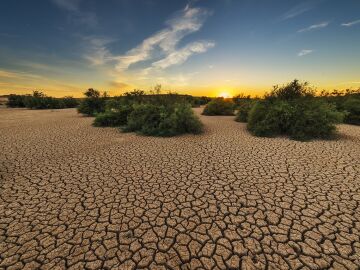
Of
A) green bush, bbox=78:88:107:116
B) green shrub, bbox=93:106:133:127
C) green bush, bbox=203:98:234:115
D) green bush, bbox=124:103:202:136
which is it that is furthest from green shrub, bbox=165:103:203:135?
green bush, bbox=78:88:107:116

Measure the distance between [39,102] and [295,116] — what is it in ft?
108

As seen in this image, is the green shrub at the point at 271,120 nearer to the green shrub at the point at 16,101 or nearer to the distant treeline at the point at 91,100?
the distant treeline at the point at 91,100

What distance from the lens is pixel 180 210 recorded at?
3.21 metres

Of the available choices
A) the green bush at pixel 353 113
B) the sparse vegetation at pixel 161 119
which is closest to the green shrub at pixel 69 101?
the sparse vegetation at pixel 161 119

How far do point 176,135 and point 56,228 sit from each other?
6.73 meters

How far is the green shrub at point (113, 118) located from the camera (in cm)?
1159

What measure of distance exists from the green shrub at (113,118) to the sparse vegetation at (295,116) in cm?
817

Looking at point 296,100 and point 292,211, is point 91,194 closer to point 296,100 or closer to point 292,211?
point 292,211

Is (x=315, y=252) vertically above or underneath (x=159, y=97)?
underneath

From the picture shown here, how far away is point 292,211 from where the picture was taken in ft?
10.3

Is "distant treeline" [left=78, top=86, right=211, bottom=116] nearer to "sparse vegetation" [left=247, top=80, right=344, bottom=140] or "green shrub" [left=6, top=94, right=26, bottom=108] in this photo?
"sparse vegetation" [left=247, top=80, right=344, bottom=140]

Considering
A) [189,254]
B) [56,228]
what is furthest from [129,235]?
[56,228]

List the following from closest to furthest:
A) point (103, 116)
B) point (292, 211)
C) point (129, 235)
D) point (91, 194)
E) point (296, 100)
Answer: point (129, 235) < point (292, 211) < point (91, 194) < point (296, 100) < point (103, 116)

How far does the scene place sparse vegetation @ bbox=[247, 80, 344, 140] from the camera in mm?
8289
